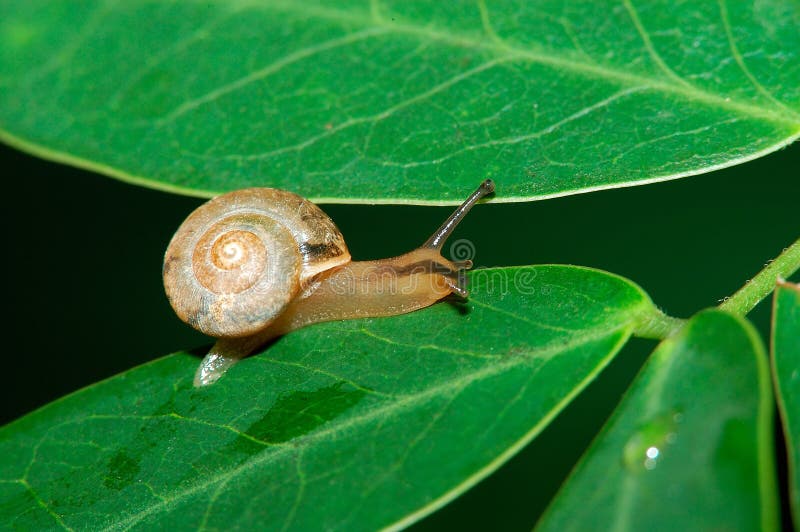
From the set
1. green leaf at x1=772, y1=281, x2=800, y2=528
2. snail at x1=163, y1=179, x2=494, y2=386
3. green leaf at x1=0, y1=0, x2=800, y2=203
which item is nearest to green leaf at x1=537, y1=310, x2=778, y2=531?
green leaf at x1=772, y1=281, x2=800, y2=528

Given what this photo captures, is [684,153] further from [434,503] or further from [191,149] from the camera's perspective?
[191,149]

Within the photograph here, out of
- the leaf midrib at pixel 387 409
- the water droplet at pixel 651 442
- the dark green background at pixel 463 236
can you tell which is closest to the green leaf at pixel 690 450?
the water droplet at pixel 651 442

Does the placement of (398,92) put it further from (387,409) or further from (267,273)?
(387,409)

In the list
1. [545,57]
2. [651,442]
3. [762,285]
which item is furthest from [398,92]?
[651,442]

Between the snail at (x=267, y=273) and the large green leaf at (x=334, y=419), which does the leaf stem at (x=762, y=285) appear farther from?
the snail at (x=267, y=273)

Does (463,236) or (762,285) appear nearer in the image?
(762,285)

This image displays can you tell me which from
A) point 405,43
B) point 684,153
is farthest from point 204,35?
point 684,153

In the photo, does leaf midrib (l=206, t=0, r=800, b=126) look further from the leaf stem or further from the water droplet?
the water droplet
